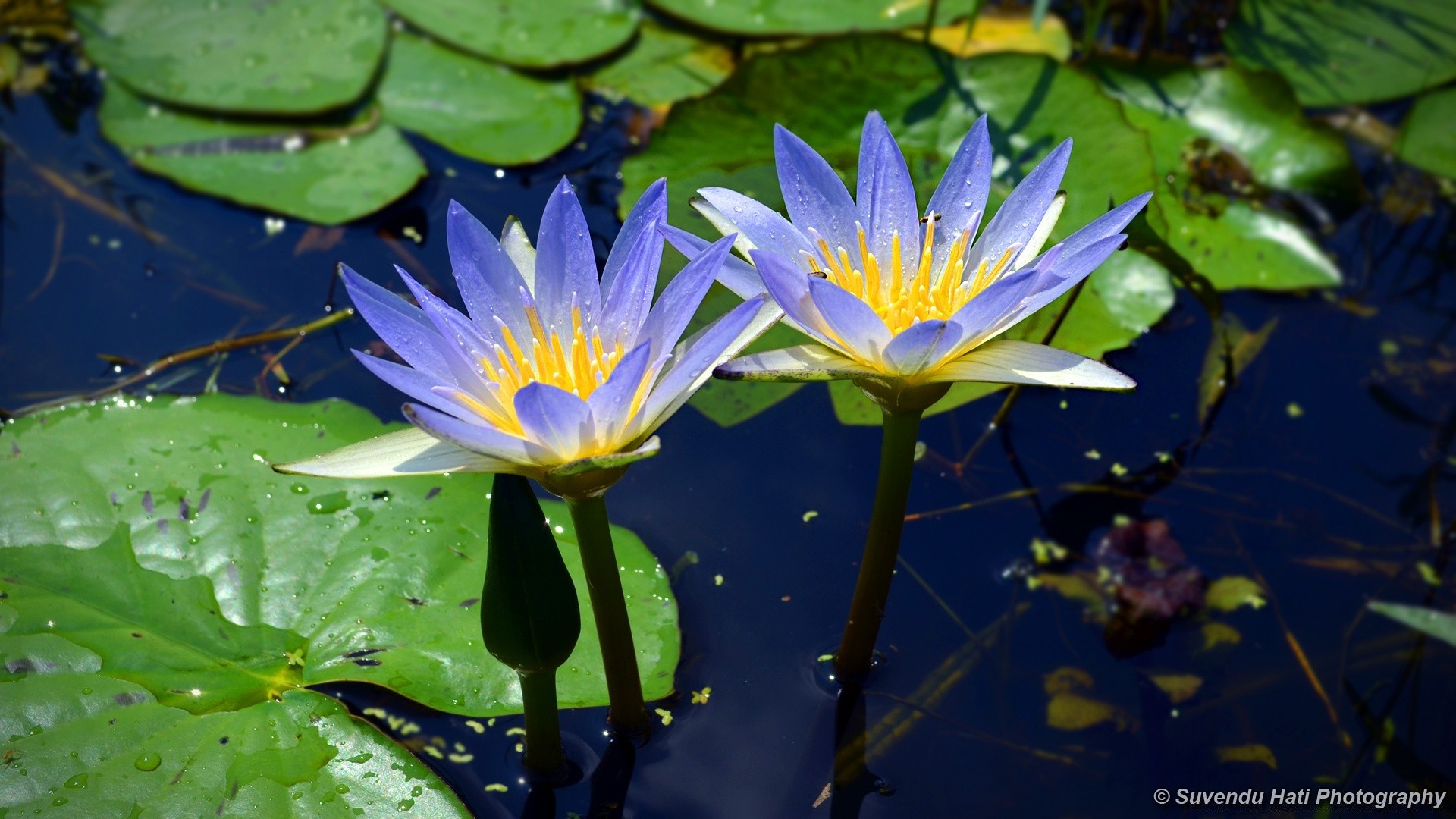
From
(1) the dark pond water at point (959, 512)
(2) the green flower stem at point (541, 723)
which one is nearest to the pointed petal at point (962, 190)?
(1) the dark pond water at point (959, 512)

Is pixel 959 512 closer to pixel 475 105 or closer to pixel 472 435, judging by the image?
pixel 472 435

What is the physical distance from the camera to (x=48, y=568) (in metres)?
2.32

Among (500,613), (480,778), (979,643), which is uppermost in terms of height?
(500,613)

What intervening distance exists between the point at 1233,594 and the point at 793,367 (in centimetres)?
178

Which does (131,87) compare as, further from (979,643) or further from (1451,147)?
(1451,147)

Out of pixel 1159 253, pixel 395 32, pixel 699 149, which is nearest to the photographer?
pixel 1159 253

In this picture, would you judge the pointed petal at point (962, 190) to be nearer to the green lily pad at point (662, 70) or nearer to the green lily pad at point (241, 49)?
the green lily pad at point (662, 70)

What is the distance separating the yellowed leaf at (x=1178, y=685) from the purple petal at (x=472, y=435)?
190cm

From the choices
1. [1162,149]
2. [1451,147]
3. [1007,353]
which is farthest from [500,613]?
[1451,147]

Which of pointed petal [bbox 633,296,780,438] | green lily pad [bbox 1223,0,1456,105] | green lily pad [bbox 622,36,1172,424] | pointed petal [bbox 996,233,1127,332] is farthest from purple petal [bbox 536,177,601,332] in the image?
green lily pad [bbox 1223,0,1456,105]

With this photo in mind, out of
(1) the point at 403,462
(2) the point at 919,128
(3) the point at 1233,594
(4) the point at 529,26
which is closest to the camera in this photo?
(1) the point at 403,462

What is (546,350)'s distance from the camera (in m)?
1.90

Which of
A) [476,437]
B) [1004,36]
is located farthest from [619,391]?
[1004,36]

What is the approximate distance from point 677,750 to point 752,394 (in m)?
1.12
